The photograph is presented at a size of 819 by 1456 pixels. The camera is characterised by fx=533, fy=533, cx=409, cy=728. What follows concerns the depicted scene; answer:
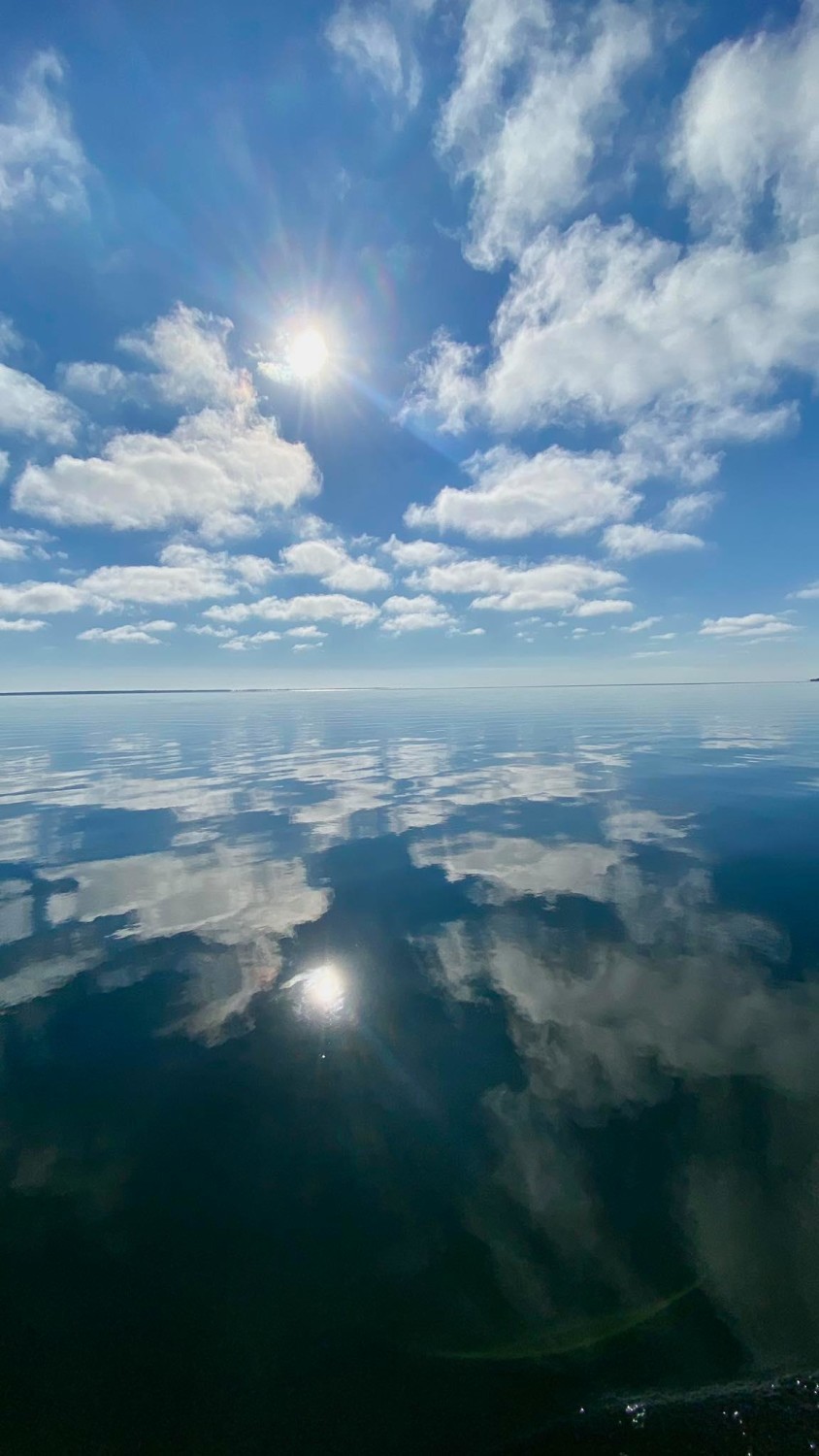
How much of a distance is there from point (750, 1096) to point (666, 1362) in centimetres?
378

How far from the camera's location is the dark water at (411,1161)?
4.32m

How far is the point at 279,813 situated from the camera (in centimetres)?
2489

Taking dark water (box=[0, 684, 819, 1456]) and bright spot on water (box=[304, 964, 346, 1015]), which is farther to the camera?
bright spot on water (box=[304, 964, 346, 1015])

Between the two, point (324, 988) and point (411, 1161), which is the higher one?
point (324, 988)

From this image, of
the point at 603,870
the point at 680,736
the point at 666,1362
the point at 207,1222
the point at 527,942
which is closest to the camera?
the point at 666,1362

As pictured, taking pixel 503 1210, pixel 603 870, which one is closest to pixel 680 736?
pixel 603 870

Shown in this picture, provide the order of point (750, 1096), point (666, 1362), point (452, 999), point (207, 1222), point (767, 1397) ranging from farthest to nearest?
point (452, 999), point (750, 1096), point (207, 1222), point (666, 1362), point (767, 1397)

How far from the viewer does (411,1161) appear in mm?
6496

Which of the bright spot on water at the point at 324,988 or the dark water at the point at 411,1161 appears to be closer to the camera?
the dark water at the point at 411,1161

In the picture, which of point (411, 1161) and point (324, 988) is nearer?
point (411, 1161)

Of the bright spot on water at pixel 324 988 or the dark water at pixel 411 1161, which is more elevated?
the bright spot on water at pixel 324 988

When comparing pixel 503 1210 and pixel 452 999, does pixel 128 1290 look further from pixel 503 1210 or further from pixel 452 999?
pixel 452 999

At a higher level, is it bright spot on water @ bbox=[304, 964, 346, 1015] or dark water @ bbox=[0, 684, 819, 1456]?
bright spot on water @ bbox=[304, 964, 346, 1015]

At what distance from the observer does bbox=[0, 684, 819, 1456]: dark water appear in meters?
4.32
